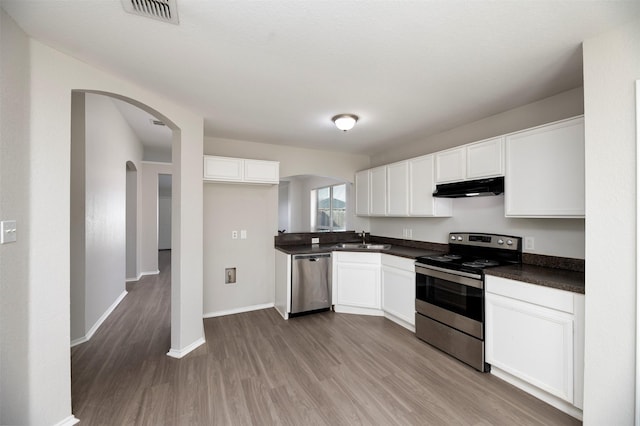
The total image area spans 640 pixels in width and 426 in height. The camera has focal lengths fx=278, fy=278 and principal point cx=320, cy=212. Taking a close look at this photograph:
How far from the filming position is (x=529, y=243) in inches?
103

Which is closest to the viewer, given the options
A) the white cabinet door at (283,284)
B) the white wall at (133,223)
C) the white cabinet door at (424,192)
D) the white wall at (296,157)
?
the white cabinet door at (424,192)

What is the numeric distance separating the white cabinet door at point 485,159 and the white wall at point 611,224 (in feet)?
3.09

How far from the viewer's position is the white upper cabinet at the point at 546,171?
2.08m

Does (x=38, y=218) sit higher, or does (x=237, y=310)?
(x=38, y=218)

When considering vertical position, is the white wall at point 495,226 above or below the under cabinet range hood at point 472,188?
below

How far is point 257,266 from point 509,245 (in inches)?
122

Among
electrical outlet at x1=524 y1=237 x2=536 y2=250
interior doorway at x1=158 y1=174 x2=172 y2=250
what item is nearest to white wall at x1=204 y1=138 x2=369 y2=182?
electrical outlet at x1=524 y1=237 x2=536 y2=250

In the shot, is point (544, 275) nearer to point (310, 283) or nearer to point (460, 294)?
point (460, 294)

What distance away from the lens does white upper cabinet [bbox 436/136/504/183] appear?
8.57ft

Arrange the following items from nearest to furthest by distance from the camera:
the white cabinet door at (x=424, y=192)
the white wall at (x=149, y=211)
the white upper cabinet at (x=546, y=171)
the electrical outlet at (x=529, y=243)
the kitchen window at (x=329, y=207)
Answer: the white upper cabinet at (x=546, y=171), the electrical outlet at (x=529, y=243), the white cabinet door at (x=424, y=192), the white wall at (x=149, y=211), the kitchen window at (x=329, y=207)

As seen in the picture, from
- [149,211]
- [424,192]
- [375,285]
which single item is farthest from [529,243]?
[149,211]

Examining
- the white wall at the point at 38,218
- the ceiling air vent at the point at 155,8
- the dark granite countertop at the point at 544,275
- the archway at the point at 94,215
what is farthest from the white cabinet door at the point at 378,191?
the white wall at the point at 38,218

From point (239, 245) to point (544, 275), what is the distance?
133 inches

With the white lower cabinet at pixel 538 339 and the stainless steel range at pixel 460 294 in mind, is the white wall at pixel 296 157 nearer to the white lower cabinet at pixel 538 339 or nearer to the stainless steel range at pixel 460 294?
the stainless steel range at pixel 460 294
